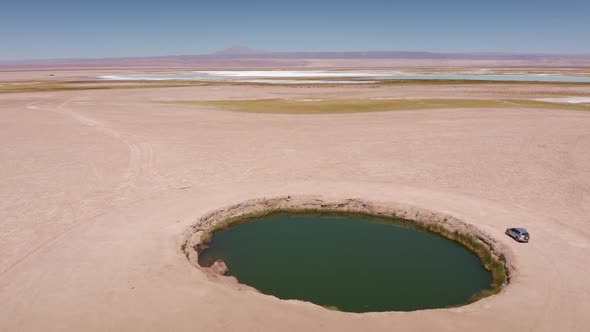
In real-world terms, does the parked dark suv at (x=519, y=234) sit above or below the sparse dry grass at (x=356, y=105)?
below

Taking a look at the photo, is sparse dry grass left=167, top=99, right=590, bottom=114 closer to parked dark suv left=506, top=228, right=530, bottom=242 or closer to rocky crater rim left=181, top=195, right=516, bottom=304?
rocky crater rim left=181, top=195, right=516, bottom=304

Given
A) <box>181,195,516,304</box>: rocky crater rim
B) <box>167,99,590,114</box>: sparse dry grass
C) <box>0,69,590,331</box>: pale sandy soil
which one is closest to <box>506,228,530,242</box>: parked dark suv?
<box>0,69,590,331</box>: pale sandy soil

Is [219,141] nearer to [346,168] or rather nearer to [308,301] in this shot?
[346,168]

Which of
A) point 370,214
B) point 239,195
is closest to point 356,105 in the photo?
point 370,214

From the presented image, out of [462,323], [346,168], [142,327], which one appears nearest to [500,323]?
[462,323]

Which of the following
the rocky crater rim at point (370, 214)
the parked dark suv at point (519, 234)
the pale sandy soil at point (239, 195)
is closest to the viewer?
Result: the pale sandy soil at point (239, 195)

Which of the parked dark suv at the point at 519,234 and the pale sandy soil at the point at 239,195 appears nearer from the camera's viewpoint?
the pale sandy soil at the point at 239,195

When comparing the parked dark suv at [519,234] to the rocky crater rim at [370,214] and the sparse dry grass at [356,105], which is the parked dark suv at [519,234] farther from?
the sparse dry grass at [356,105]

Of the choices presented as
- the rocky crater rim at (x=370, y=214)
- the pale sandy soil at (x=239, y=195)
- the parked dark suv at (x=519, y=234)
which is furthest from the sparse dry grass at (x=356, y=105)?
the parked dark suv at (x=519, y=234)
